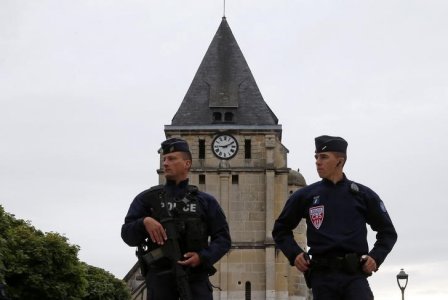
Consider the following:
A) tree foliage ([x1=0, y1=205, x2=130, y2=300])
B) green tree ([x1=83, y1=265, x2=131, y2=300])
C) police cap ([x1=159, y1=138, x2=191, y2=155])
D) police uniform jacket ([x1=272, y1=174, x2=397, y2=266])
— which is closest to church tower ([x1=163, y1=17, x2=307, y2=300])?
green tree ([x1=83, y1=265, x2=131, y2=300])

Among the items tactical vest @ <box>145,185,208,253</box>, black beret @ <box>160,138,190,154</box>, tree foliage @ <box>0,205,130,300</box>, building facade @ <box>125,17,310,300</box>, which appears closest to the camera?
tactical vest @ <box>145,185,208,253</box>

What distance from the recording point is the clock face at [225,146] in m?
80.4

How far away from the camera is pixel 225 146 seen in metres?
80.6

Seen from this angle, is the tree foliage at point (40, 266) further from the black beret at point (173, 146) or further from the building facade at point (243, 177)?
the black beret at point (173, 146)

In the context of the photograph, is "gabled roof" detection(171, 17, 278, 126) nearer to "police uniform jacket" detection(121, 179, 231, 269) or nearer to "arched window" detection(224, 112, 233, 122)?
"arched window" detection(224, 112, 233, 122)

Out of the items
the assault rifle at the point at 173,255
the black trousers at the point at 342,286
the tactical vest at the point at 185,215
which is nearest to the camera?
the assault rifle at the point at 173,255

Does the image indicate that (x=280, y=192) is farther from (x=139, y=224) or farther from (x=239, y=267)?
(x=139, y=224)

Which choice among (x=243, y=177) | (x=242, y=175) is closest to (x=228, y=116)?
(x=242, y=175)

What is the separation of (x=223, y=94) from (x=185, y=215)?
7063 cm

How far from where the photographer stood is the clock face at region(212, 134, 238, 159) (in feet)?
264

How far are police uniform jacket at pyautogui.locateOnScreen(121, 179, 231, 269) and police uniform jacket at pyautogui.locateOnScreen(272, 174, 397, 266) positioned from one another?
62 cm

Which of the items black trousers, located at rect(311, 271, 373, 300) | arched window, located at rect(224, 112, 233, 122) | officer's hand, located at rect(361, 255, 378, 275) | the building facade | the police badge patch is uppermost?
arched window, located at rect(224, 112, 233, 122)

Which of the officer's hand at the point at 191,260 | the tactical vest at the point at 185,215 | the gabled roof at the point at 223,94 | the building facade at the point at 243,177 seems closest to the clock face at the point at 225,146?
the building facade at the point at 243,177

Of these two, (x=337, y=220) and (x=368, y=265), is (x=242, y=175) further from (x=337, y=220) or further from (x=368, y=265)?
(x=368, y=265)
